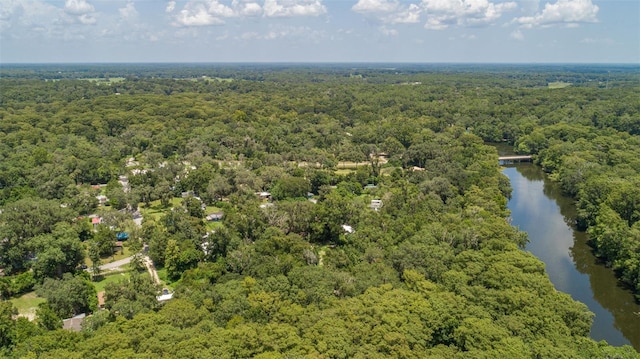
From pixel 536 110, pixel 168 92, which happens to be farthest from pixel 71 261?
pixel 168 92

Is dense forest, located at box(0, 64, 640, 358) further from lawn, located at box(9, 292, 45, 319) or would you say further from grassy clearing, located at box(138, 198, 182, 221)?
lawn, located at box(9, 292, 45, 319)

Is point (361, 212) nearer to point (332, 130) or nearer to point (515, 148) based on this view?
point (332, 130)

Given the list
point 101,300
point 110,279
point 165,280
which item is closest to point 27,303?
point 101,300

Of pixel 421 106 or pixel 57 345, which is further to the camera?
pixel 421 106

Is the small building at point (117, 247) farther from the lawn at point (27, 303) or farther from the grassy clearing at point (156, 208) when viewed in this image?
the lawn at point (27, 303)

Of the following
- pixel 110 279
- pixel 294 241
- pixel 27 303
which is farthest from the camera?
pixel 110 279

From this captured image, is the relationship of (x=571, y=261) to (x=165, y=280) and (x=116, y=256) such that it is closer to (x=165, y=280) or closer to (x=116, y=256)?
(x=165, y=280)

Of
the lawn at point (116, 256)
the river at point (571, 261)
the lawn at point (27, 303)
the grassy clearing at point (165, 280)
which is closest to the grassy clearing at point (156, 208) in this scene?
the lawn at point (116, 256)
